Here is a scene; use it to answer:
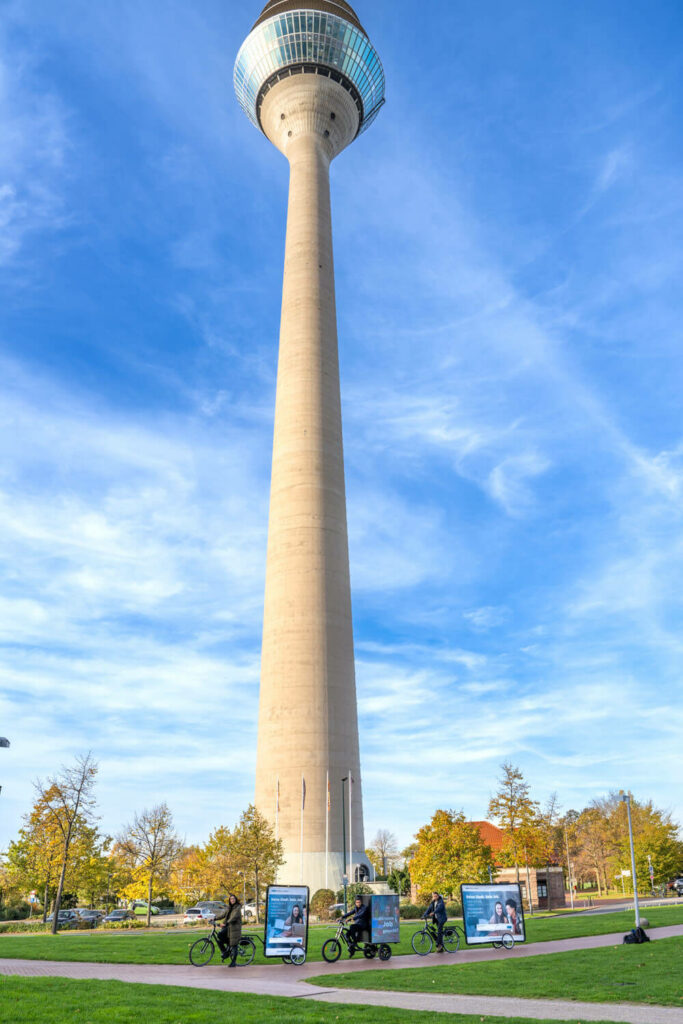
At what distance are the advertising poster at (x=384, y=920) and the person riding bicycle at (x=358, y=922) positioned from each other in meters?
0.18

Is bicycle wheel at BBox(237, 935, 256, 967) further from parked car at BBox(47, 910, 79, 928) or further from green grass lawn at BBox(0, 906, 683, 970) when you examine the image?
parked car at BBox(47, 910, 79, 928)

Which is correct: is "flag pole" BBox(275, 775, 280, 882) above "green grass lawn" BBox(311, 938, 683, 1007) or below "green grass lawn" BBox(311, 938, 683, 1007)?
above

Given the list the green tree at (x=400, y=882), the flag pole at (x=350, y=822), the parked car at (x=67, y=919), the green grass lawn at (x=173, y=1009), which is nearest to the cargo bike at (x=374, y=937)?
the green grass lawn at (x=173, y=1009)

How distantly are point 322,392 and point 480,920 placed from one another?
156ft

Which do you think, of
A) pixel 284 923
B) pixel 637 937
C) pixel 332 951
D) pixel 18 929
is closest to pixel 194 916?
pixel 18 929

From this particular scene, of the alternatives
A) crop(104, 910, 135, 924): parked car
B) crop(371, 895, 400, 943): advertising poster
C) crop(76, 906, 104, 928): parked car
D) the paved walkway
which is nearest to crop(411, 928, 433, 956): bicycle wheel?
the paved walkway

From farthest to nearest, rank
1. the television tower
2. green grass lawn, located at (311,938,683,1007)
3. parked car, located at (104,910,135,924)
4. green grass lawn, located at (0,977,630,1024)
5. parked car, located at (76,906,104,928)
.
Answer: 1. parked car, located at (104,910,135,924)
2. parked car, located at (76,906,104,928)
3. the television tower
4. green grass lawn, located at (311,938,683,1007)
5. green grass lawn, located at (0,977,630,1024)

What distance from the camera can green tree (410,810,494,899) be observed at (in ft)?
183

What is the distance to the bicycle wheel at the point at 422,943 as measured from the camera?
25516 millimetres

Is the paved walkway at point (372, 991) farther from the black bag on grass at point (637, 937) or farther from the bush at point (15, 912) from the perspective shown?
the bush at point (15, 912)

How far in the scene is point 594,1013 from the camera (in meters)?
13.7

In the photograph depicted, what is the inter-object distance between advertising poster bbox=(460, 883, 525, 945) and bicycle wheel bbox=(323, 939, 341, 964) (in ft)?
13.8

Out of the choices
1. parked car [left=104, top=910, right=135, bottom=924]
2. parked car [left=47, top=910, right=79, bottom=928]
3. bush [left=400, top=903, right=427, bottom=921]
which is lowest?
parked car [left=104, top=910, right=135, bottom=924]

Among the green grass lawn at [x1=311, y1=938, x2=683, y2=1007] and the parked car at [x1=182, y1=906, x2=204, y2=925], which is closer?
the green grass lawn at [x1=311, y1=938, x2=683, y2=1007]
